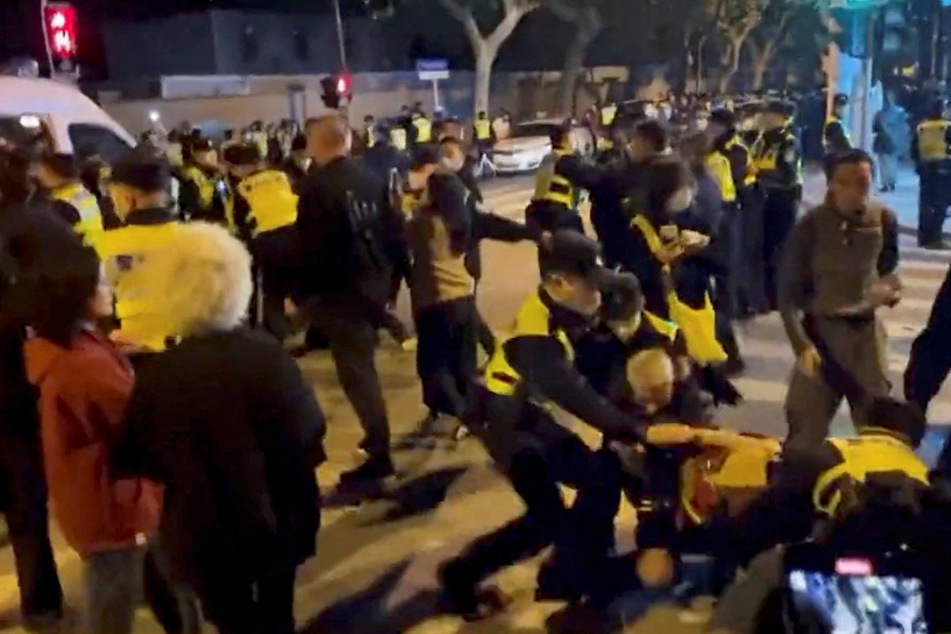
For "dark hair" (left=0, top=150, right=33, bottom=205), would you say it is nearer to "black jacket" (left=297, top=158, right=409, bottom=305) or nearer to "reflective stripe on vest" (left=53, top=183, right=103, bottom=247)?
"reflective stripe on vest" (left=53, top=183, right=103, bottom=247)

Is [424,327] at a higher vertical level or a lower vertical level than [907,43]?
lower

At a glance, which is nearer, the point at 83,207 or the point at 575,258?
the point at 575,258

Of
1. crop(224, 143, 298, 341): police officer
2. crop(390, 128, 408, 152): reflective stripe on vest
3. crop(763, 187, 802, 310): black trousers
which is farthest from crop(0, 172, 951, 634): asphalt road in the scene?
crop(390, 128, 408, 152): reflective stripe on vest

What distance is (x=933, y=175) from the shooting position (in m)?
12.2

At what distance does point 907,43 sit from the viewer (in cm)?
1494

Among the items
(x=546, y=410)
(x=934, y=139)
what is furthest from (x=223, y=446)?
(x=934, y=139)

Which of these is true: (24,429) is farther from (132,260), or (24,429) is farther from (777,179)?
(777,179)

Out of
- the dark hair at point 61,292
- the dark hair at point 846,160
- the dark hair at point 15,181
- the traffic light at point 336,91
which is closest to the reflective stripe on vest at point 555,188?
the dark hair at point 846,160

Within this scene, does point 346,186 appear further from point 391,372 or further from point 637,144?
point 391,372

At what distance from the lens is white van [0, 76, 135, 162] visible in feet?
32.4

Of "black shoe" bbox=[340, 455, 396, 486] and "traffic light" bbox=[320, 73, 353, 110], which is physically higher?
"traffic light" bbox=[320, 73, 353, 110]

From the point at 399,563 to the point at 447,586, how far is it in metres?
0.64

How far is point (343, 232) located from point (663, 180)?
1.95 m

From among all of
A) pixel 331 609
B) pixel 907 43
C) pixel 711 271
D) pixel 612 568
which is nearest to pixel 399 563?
pixel 331 609
